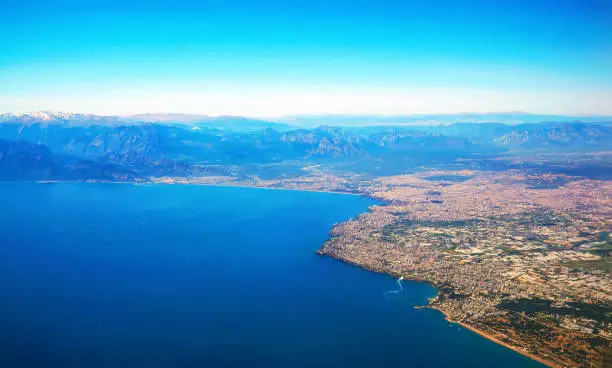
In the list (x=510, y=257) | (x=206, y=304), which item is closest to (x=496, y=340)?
(x=510, y=257)

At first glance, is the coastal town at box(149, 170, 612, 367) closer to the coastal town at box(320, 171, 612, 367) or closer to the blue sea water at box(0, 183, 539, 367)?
the coastal town at box(320, 171, 612, 367)

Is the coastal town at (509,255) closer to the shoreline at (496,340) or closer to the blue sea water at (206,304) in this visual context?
the shoreline at (496,340)

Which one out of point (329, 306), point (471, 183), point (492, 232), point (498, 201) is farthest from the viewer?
point (471, 183)

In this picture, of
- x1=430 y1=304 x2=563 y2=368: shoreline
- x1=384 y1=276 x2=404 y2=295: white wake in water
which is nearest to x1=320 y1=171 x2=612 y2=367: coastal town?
x1=430 y1=304 x2=563 y2=368: shoreline

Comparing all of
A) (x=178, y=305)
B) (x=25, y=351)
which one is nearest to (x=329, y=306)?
(x=178, y=305)

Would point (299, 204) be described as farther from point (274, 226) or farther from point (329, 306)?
point (329, 306)

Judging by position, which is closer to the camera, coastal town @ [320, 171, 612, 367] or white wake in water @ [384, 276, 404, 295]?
coastal town @ [320, 171, 612, 367]

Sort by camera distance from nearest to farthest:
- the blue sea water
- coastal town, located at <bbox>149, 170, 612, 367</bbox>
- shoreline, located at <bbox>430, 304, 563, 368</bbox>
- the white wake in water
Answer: shoreline, located at <bbox>430, 304, 563, 368</bbox>, the blue sea water, coastal town, located at <bbox>149, 170, 612, 367</bbox>, the white wake in water

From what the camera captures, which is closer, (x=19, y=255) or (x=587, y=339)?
(x=587, y=339)

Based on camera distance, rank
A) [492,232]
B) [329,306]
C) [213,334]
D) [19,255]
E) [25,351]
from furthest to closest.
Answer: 1. [492,232]
2. [19,255]
3. [329,306]
4. [213,334]
5. [25,351]
